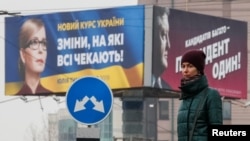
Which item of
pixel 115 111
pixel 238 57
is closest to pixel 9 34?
pixel 238 57

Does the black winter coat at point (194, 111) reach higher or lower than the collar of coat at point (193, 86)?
lower

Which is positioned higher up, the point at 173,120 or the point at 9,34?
the point at 9,34

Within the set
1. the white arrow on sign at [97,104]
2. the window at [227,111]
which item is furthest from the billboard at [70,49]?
the white arrow on sign at [97,104]

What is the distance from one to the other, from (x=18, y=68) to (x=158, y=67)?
28.4 feet

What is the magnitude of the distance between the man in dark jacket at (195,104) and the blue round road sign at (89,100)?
19.1 ft

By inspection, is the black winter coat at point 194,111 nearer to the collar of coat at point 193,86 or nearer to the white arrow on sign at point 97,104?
the collar of coat at point 193,86

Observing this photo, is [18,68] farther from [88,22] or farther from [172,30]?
[172,30]

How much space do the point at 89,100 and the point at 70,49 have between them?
44.5 meters

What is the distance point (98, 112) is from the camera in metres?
12.2

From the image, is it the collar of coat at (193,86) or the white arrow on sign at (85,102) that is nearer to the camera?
the collar of coat at (193,86)

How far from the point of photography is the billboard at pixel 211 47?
5450 centimetres

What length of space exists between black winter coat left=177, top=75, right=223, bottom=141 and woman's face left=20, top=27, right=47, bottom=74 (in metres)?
50.7

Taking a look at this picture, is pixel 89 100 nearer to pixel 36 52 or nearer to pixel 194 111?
pixel 194 111

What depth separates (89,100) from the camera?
481 inches
